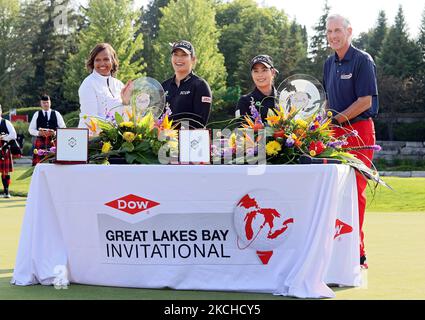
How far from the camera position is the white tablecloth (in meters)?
5.19

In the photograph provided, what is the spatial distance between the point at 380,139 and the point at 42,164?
51052 mm

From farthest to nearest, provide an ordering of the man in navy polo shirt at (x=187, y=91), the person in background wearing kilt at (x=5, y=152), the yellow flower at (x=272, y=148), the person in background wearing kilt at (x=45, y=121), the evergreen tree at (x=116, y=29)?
1. the evergreen tree at (x=116, y=29)
2. the person in background wearing kilt at (x=5, y=152)
3. the person in background wearing kilt at (x=45, y=121)
4. the man in navy polo shirt at (x=187, y=91)
5. the yellow flower at (x=272, y=148)

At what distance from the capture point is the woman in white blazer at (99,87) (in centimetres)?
679

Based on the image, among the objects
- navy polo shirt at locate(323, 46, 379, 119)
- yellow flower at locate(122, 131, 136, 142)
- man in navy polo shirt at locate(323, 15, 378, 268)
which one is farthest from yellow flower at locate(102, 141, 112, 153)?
navy polo shirt at locate(323, 46, 379, 119)

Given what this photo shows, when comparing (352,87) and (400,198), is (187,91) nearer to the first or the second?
(352,87)

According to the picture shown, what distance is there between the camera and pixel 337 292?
211 inches

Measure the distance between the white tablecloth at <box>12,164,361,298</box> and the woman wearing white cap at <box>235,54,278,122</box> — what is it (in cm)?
163

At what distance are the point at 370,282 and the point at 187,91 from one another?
7.40 ft

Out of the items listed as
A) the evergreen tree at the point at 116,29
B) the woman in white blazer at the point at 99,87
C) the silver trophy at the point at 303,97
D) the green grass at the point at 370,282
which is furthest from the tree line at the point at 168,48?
the silver trophy at the point at 303,97

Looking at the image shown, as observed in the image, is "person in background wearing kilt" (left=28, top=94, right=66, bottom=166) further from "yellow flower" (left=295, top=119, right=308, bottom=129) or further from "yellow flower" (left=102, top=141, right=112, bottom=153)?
"yellow flower" (left=295, top=119, right=308, bottom=129)

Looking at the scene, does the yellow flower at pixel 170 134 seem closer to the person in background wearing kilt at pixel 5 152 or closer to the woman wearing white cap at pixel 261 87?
the woman wearing white cap at pixel 261 87

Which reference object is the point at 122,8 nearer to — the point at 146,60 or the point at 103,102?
the point at 146,60

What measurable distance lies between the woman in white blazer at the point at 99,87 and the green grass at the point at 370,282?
1.49 metres
